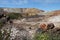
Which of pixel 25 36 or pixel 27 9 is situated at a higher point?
pixel 25 36

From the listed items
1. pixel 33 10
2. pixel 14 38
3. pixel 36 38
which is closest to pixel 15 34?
pixel 14 38

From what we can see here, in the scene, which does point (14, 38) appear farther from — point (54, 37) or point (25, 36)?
point (54, 37)

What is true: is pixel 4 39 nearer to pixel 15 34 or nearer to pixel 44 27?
pixel 15 34

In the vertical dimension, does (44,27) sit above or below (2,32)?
below

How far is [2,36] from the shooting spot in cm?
1124

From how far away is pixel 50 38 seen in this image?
39.1 feet

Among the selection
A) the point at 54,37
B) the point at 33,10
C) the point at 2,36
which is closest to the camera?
the point at 2,36

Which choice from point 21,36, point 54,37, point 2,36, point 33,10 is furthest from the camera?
point 33,10

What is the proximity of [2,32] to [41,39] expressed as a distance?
215cm

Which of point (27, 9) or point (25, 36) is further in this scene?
point (27, 9)

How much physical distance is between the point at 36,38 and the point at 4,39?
2074 millimetres

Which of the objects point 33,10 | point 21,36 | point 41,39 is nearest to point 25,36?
point 21,36

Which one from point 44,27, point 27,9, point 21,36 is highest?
point 21,36

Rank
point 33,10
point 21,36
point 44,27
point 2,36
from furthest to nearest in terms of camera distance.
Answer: point 33,10, point 44,27, point 21,36, point 2,36
